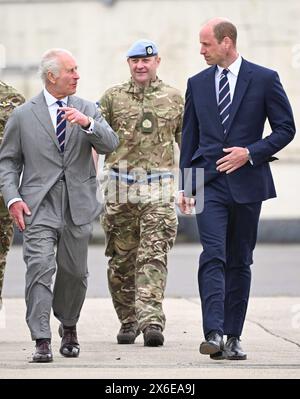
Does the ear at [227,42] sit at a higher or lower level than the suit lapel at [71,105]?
higher

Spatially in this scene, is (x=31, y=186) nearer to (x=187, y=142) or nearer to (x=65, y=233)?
(x=65, y=233)

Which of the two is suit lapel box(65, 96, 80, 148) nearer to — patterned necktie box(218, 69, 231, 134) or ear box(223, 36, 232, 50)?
patterned necktie box(218, 69, 231, 134)

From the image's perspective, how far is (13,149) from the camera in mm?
9172

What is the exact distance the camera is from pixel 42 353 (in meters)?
8.82

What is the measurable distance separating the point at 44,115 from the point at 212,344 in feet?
5.78

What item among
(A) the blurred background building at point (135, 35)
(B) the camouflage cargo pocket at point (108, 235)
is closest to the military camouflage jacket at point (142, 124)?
(B) the camouflage cargo pocket at point (108, 235)

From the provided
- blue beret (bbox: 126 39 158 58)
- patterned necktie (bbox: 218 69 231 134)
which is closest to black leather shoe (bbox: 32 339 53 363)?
patterned necktie (bbox: 218 69 231 134)

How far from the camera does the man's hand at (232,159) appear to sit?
8953mm

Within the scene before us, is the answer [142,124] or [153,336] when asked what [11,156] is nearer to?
[142,124]

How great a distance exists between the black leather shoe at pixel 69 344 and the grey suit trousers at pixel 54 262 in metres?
0.04

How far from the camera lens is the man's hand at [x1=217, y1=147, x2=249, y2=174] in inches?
352

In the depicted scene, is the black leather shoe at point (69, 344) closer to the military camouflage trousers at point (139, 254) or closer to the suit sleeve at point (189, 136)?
the military camouflage trousers at point (139, 254)
